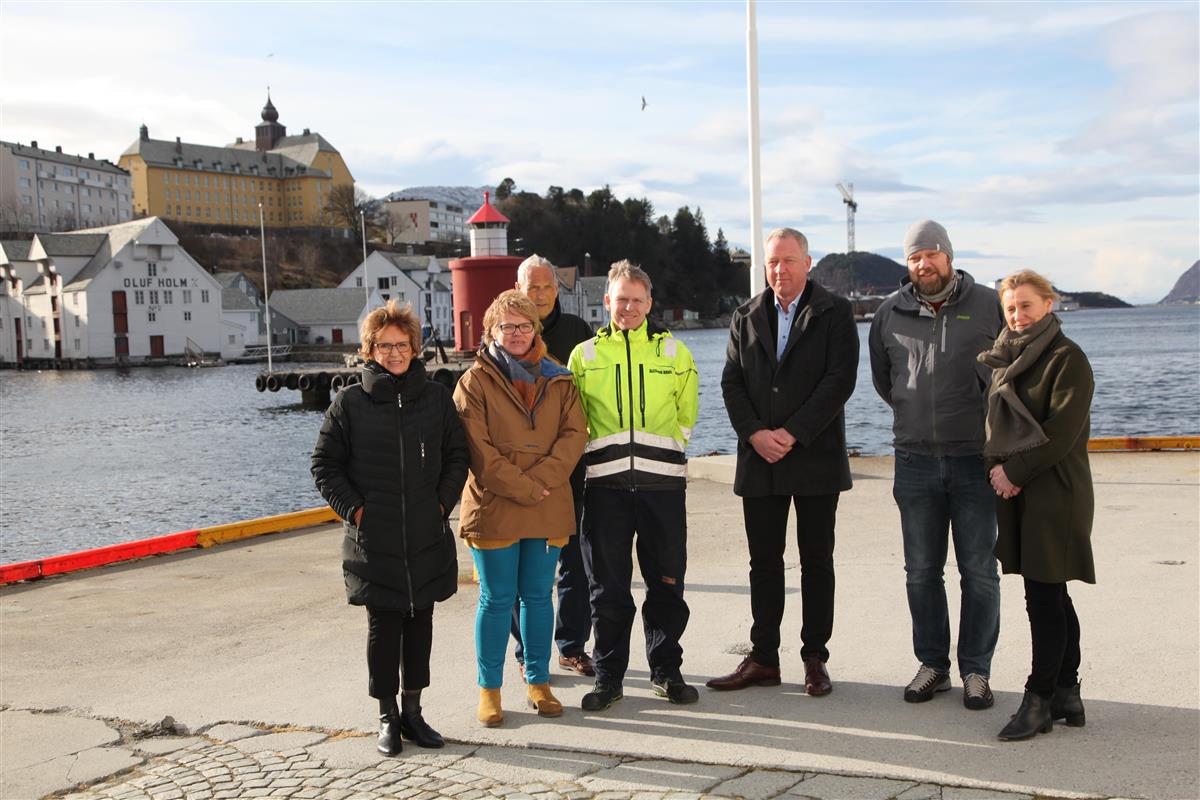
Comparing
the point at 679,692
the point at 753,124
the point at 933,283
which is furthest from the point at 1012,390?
the point at 753,124

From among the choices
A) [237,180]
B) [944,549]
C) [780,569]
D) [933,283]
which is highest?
[237,180]

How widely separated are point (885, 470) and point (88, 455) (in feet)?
94.1

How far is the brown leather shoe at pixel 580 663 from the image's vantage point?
5.34 metres

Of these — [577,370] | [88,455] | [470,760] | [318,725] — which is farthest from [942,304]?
[88,455]

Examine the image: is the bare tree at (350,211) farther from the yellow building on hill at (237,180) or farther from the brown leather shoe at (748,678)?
the brown leather shoe at (748,678)

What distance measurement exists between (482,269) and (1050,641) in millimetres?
32298

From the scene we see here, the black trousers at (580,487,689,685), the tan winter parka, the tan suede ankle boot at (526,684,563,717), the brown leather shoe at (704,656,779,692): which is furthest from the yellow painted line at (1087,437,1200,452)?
the tan suede ankle boot at (526,684,563,717)

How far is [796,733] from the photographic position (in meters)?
4.30

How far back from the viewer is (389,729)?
170 inches

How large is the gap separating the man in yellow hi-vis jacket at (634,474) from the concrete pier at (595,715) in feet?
0.97

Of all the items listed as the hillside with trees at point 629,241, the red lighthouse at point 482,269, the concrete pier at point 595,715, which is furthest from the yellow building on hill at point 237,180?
the concrete pier at point 595,715

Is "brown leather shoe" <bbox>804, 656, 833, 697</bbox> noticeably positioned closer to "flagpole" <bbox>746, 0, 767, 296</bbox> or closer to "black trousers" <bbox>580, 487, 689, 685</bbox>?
"black trousers" <bbox>580, 487, 689, 685</bbox>

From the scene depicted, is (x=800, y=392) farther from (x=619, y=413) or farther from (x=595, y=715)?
(x=595, y=715)

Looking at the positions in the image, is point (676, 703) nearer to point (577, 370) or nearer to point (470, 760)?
point (470, 760)
